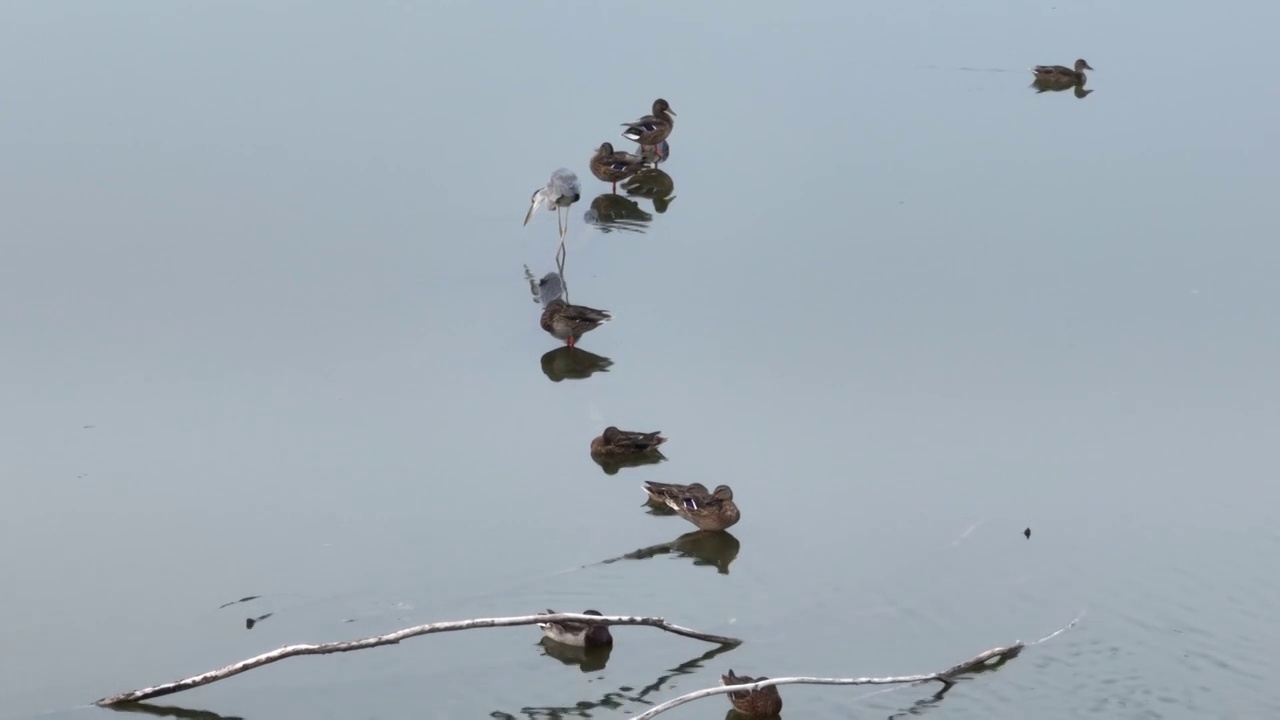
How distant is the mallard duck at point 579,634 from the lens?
6.48 meters

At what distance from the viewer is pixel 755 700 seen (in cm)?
607

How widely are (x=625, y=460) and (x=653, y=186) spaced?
14.9ft

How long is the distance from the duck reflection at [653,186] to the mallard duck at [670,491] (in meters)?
4.24

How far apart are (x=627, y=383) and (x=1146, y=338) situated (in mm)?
3013

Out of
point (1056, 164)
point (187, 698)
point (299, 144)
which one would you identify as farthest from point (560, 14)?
point (187, 698)

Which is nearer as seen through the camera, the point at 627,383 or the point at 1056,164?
the point at 627,383

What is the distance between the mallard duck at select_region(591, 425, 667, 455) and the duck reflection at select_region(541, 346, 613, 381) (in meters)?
1.10

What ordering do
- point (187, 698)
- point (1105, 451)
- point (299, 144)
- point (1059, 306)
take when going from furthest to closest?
point (299, 144), point (1059, 306), point (1105, 451), point (187, 698)

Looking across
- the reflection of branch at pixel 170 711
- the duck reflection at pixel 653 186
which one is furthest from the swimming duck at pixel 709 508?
the duck reflection at pixel 653 186

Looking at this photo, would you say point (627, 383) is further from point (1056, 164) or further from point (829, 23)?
point (829, 23)

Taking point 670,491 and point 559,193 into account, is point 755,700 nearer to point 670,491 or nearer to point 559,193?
point 670,491

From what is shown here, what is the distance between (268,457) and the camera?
8.07 m

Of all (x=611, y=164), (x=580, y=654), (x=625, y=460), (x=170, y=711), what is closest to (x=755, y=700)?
(x=580, y=654)

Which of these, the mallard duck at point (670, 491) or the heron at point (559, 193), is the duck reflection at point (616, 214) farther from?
the mallard duck at point (670, 491)
